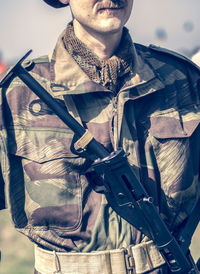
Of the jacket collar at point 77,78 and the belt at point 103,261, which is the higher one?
the jacket collar at point 77,78

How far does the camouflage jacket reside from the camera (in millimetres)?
4004

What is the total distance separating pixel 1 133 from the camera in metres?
4.02

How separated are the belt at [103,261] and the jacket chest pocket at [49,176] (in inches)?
7.3

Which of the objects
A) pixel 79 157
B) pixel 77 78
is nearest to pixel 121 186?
pixel 79 157

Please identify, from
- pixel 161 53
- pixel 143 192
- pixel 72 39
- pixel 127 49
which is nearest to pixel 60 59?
pixel 72 39

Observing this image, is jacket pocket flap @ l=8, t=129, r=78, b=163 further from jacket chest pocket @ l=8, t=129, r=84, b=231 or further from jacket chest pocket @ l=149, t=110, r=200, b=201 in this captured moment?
jacket chest pocket @ l=149, t=110, r=200, b=201

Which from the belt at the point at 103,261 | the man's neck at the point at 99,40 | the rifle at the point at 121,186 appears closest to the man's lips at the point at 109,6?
the man's neck at the point at 99,40

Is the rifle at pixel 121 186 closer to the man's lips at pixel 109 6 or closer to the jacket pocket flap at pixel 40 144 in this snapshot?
the jacket pocket flap at pixel 40 144

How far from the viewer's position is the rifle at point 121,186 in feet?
12.5

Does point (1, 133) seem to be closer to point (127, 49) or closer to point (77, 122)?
point (77, 122)

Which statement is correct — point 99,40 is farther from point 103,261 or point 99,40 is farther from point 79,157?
point 103,261

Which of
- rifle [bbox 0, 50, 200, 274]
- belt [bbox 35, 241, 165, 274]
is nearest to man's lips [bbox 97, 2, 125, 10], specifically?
rifle [bbox 0, 50, 200, 274]

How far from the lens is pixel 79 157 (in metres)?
4.04

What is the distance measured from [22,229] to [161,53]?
1.51 meters
